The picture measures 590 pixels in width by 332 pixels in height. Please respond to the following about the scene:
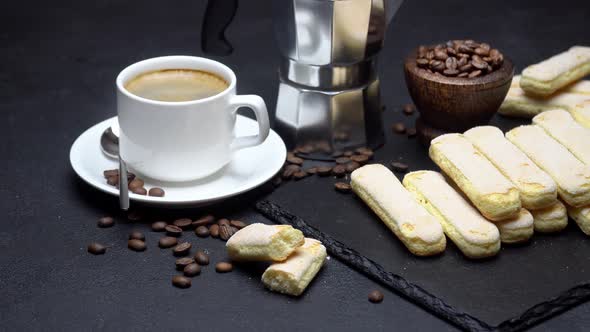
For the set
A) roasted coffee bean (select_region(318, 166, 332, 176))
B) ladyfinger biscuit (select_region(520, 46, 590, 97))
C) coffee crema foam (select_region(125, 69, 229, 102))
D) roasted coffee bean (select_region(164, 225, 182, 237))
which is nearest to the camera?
roasted coffee bean (select_region(164, 225, 182, 237))

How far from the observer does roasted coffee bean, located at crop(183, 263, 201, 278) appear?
68.7 inches

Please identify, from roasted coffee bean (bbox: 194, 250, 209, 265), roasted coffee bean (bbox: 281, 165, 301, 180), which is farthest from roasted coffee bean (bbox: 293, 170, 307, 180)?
roasted coffee bean (bbox: 194, 250, 209, 265)

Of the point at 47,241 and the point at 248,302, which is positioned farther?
the point at 47,241

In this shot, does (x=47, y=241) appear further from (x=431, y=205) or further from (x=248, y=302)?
(x=431, y=205)

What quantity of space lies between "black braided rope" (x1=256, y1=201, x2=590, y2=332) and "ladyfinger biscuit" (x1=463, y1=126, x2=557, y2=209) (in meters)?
0.18

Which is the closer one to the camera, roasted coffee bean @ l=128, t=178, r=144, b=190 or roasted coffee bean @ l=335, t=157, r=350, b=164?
roasted coffee bean @ l=128, t=178, r=144, b=190

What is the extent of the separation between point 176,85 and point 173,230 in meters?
0.31

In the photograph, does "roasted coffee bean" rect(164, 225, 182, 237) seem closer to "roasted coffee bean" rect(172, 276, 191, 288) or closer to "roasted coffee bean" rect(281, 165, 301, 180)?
"roasted coffee bean" rect(172, 276, 191, 288)

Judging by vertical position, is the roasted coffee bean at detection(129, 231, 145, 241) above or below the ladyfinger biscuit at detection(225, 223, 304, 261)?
below

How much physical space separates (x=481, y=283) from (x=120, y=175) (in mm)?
661


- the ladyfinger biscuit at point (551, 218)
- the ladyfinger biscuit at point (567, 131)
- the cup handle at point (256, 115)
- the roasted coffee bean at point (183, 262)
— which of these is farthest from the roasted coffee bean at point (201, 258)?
the ladyfinger biscuit at point (567, 131)

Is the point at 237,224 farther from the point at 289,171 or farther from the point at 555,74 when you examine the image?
the point at 555,74

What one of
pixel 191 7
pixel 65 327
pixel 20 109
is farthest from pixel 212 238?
pixel 191 7

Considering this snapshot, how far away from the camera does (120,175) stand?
1.84m
